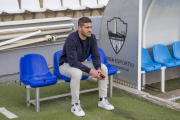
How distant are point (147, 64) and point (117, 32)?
0.93 meters

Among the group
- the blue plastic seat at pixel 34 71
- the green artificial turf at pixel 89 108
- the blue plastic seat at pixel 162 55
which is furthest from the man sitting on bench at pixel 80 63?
the blue plastic seat at pixel 162 55

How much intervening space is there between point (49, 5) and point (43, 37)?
894 millimetres

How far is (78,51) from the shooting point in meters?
4.23

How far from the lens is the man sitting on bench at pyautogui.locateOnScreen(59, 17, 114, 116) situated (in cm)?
400

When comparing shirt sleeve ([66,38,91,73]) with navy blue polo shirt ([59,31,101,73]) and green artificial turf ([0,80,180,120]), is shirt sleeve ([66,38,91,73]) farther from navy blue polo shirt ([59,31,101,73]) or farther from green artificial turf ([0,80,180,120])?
green artificial turf ([0,80,180,120])

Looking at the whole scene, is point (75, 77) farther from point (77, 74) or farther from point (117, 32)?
point (117, 32)

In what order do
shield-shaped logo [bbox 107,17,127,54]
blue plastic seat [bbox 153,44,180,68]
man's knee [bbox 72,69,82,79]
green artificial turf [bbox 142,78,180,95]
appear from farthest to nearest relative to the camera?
blue plastic seat [bbox 153,44,180,68], green artificial turf [bbox 142,78,180,95], shield-shaped logo [bbox 107,17,127,54], man's knee [bbox 72,69,82,79]

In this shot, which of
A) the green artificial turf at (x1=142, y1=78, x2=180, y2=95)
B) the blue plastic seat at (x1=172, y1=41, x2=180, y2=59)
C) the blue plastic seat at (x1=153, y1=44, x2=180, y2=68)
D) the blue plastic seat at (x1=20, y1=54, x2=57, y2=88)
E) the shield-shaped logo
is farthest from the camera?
the blue plastic seat at (x1=172, y1=41, x2=180, y2=59)

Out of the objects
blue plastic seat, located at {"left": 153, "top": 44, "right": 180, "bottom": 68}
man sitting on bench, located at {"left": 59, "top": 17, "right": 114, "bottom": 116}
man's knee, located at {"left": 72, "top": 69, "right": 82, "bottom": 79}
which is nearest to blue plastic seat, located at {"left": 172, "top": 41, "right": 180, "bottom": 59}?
blue plastic seat, located at {"left": 153, "top": 44, "right": 180, "bottom": 68}

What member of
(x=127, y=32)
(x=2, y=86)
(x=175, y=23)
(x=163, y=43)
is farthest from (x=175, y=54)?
(x=2, y=86)

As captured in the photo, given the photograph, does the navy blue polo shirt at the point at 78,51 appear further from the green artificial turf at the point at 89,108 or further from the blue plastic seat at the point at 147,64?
the blue plastic seat at the point at 147,64

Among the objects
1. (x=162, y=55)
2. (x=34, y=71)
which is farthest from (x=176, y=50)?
(x=34, y=71)

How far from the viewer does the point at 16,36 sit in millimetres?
5574

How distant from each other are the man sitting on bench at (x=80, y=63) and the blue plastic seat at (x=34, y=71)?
0.28m
